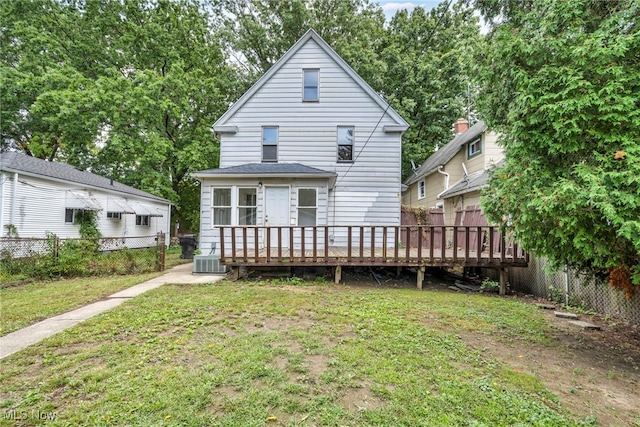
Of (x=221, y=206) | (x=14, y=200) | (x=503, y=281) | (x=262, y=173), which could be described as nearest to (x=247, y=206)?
(x=221, y=206)

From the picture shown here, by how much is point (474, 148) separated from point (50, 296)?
15.4 metres

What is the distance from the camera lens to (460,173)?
47.8 feet

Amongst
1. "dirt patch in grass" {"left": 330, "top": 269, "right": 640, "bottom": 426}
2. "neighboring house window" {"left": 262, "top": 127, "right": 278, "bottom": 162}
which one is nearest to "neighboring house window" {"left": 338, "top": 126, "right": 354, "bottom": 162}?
"neighboring house window" {"left": 262, "top": 127, "right": 278, "bottom": 162}

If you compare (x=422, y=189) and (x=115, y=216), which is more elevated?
(x=422, y=189)

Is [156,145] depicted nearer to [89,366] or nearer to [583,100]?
[89,366]

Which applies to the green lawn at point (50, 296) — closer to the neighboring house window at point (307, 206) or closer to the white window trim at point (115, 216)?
the neighboring house window at point (307, 206)

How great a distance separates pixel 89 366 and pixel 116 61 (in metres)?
20.7

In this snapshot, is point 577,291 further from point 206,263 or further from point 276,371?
point 206,263

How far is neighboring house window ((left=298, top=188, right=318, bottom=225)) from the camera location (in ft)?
31.5

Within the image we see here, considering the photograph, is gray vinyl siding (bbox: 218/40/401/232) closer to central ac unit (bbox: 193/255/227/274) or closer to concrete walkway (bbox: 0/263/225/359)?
central ac unit (bbox: 193/255/227/274)

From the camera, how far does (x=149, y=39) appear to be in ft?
57.4

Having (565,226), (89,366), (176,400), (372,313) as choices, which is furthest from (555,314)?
(89,366)

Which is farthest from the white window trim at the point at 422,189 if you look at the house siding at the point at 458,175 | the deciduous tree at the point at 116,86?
the deciduous tree at the point at 116,86

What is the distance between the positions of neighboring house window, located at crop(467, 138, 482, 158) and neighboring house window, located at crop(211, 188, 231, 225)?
35.5 ft
